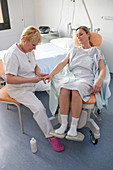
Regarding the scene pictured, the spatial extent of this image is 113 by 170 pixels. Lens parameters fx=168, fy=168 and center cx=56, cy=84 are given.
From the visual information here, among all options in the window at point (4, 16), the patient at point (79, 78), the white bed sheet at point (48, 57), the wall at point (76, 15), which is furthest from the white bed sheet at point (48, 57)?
the window at point (4, 16)

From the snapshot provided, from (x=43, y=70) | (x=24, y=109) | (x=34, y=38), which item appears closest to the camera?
(x=34, y=38)

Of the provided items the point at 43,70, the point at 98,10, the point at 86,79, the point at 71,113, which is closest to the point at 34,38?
the point at 86,79

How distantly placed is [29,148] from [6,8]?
340 centimetres

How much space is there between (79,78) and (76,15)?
1.95 metres

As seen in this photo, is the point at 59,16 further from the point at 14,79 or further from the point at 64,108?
the point at 64,108

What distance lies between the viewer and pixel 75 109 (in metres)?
1.51

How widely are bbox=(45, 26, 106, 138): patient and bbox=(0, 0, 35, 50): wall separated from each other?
265 centimetres

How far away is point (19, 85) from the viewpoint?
66.9 inches

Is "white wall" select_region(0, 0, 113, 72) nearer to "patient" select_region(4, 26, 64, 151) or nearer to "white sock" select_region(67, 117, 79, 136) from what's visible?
"patient" select_region(4, 26, 64, 151)

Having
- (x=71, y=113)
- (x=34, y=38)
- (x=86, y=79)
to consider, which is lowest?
(x=71, y=113)

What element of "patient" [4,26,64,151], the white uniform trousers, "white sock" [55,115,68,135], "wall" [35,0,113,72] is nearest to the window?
"wall" [35,0,113,72]

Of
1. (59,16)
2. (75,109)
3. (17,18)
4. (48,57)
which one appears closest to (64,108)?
(75,109)

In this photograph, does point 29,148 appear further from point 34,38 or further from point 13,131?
point 34,38

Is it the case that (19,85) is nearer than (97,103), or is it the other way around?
(97,103)
